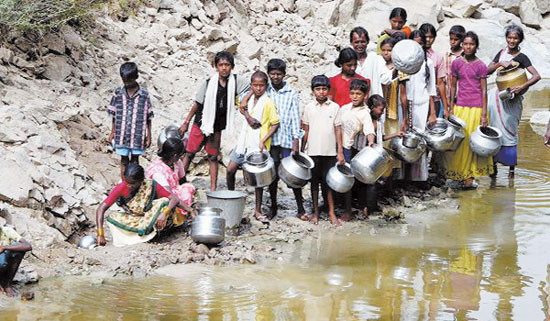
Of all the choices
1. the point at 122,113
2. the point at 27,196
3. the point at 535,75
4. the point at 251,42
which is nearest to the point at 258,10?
the point at 251,42

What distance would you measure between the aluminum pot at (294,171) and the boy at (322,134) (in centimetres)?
24

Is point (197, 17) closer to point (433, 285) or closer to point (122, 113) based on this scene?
point (122, 113)

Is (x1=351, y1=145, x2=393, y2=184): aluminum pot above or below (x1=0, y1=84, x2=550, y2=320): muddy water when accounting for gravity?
above

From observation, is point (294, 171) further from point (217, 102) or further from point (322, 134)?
point (217, 102)

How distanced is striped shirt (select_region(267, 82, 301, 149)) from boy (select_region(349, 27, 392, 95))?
Result: 0.93 m

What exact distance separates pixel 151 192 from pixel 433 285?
249 cm

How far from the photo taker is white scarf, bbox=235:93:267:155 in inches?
289

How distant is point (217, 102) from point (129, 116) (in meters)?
0.93

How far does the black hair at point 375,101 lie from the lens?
7586 millimetres

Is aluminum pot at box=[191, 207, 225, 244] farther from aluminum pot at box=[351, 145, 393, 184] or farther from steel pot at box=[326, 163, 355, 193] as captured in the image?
aluminum pot at box=[351, 145, 393, 184]

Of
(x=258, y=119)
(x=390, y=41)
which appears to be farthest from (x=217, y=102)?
(x=390, y=41)

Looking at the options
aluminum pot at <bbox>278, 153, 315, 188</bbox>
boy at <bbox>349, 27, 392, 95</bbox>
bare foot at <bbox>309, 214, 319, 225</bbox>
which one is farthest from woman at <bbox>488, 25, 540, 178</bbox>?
aluminum pot at <bbox>278, 153, 315, 188</bbox>

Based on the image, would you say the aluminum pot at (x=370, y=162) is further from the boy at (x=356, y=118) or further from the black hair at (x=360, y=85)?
the black hair at (x=360, y=85)

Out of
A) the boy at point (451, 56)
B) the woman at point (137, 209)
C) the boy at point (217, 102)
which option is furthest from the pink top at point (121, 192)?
the boy at point (451, 56)
